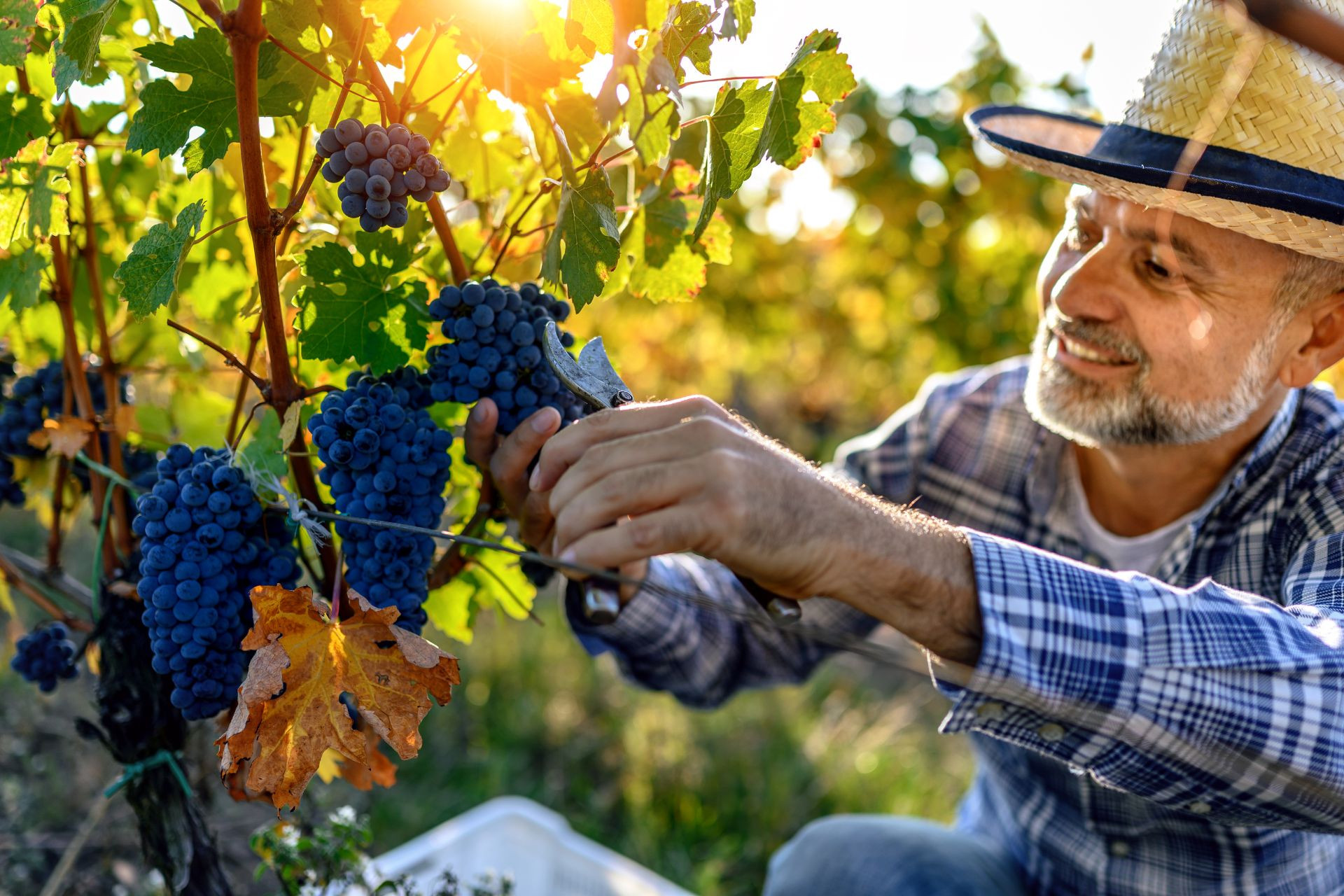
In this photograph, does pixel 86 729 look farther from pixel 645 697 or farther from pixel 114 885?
pixel 645 697

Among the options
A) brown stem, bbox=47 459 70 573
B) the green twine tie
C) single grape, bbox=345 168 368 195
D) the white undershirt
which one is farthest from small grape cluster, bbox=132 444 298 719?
the white undershirt

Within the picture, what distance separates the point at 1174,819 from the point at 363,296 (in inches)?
62.7

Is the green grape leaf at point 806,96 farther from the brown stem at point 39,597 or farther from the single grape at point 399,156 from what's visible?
the brown stem at point 39,597

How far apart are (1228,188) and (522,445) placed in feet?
3.40

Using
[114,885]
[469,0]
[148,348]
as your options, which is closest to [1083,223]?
[469,0]

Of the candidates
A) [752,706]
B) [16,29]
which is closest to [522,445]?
[16,29]

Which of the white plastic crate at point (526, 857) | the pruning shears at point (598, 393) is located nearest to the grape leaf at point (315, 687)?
the pruning shears at point (598, 393)

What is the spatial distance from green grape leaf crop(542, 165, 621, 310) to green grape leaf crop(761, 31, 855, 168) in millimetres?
177

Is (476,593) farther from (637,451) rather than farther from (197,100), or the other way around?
(197,100)

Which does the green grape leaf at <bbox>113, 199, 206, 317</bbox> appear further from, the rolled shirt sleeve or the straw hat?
the straw hat

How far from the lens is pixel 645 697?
383cm

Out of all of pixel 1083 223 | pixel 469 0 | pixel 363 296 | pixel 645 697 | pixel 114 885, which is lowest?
pixel 645 697

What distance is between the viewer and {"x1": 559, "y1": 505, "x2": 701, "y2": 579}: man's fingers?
89 centimetres

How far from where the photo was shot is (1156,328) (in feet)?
5.17
